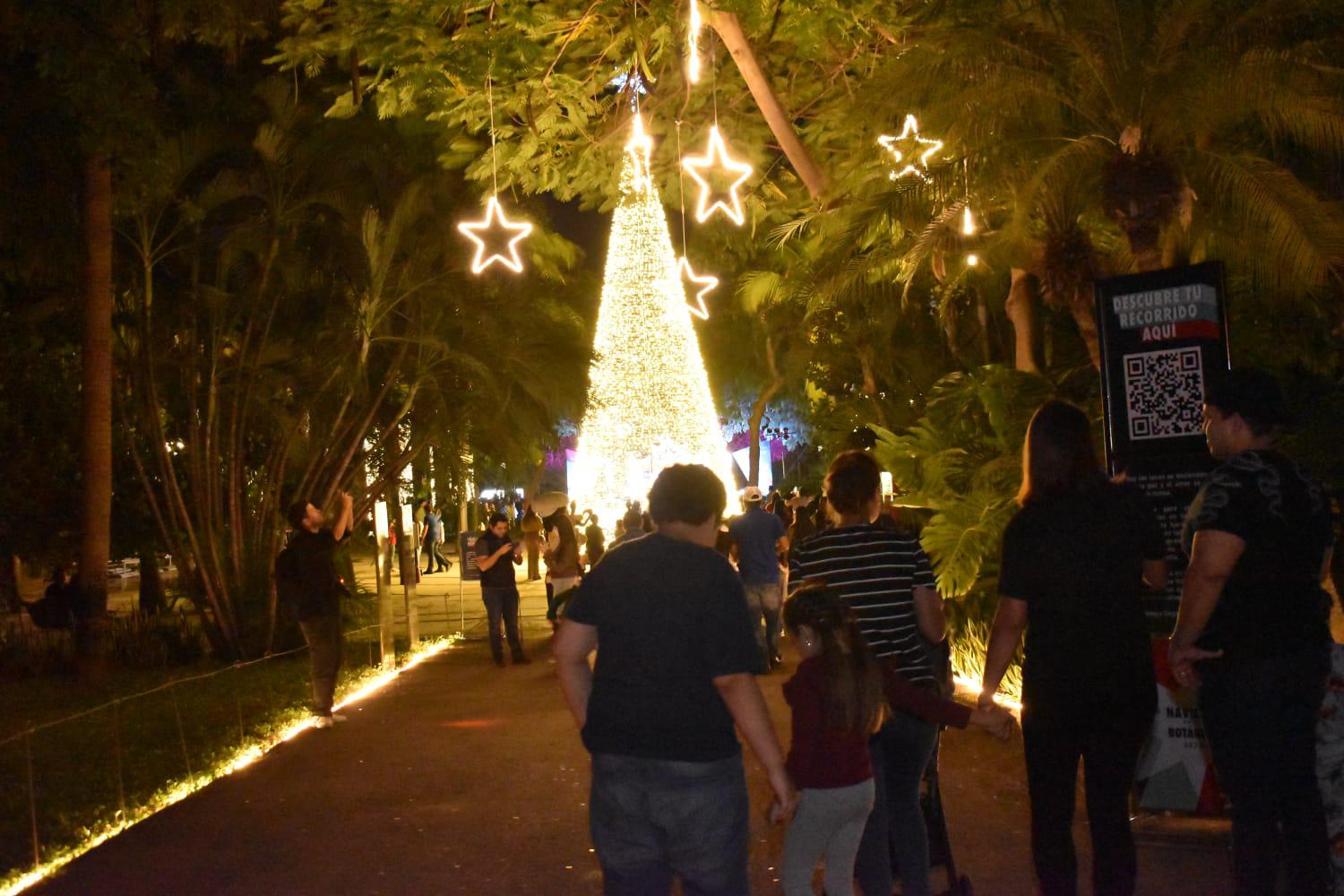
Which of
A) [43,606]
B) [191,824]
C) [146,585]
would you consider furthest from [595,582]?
[146,585]

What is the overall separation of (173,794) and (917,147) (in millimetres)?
8207

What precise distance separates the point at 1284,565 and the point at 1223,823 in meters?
2.49

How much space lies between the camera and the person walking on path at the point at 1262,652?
453 centimetres

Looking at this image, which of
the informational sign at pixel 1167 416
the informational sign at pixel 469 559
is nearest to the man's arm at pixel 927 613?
the informational sign at pixel 1167 416

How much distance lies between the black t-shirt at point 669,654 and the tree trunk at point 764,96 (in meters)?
10.7

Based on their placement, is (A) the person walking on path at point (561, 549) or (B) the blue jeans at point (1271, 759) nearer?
(B) the blue jeans at point (1271, 759)

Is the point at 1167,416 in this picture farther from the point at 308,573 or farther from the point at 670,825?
the point at 308,573

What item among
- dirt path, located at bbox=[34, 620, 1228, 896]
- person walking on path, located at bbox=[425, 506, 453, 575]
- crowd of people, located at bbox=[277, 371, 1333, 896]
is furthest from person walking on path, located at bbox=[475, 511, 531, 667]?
person walking on path, located at bbox=[425, 506, 453, 575]

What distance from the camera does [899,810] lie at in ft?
16.6

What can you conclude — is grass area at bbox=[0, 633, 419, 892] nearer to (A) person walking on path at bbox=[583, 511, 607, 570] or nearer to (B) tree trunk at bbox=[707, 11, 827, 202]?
(A) person walking on path at bbox=[583, 511, 607, 570]

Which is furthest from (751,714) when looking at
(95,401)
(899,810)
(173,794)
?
(95,401)

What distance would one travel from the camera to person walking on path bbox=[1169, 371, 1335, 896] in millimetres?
4527

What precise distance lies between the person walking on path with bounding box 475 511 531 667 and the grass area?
1474 mm

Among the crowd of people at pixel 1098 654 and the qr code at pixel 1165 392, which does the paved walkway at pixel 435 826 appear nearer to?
the crowd of people at pixel 1098 654
